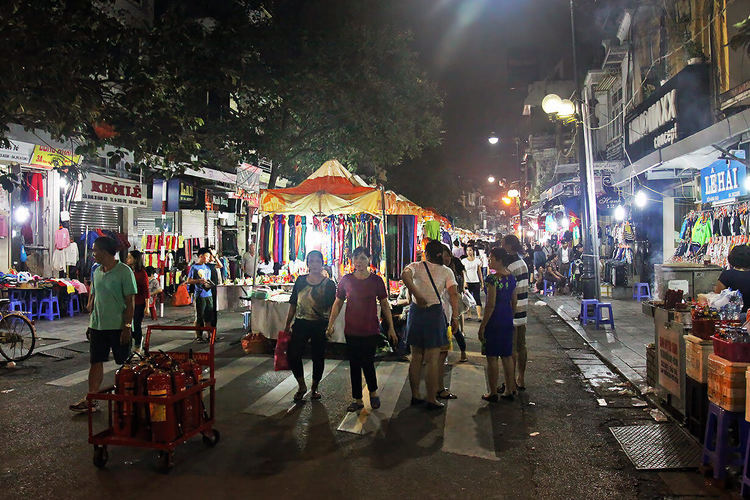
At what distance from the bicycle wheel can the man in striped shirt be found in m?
8.16

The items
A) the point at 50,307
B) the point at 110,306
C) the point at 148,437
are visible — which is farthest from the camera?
the point at 50,307

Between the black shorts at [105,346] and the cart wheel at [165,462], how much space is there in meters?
1.86

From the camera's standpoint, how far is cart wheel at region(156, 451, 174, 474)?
5.03 meters

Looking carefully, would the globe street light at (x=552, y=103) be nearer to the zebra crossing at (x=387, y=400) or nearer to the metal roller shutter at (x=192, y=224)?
the zebra crossing at (x=387, y=400)

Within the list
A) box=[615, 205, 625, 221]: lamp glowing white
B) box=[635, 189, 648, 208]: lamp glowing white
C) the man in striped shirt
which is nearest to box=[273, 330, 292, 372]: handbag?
the man in striped shirt

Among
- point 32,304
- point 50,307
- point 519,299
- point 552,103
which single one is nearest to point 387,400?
point 519,299

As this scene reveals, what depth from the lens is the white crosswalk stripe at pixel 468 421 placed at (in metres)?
5.68

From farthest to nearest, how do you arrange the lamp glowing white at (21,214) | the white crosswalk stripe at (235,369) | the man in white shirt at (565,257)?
the man in white shirt at (565,257) < the lamp glowing white at (21,214) < the white crosswalk stripe at (235,369)

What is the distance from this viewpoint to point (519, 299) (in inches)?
303

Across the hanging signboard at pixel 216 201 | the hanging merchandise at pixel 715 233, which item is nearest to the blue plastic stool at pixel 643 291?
the hanging merchandise at pixel 715 233

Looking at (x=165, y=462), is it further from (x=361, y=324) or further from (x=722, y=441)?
(x=722, y=441)

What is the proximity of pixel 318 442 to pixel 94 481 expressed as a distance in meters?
2.06

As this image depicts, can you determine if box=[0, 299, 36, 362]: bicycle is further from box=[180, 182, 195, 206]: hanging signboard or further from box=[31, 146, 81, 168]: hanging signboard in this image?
box=[180, 182, 195, 206]: hanging signboard

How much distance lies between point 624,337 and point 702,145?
4141 mm
